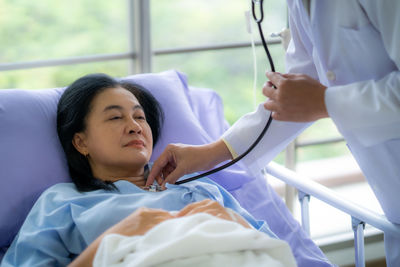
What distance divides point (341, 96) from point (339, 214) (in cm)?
271

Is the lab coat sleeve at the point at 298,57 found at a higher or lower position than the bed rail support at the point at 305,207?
higher

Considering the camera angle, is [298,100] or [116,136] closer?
[298,100]

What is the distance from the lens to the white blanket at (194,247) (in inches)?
46.1

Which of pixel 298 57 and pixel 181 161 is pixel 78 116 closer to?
pixel 181 161

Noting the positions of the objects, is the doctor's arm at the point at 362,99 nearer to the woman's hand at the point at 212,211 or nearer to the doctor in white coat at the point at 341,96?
the doctor in white coat at the point at 341,96

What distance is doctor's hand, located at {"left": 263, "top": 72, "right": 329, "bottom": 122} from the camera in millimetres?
1349

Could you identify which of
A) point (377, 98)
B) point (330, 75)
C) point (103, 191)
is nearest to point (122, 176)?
point (103, 191)

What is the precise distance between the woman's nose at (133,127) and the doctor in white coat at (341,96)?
0.43 feet

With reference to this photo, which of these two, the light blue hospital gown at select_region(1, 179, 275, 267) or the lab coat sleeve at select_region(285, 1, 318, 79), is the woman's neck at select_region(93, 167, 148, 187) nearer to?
the light blue hospital gown at select_region(1, 179, 275, 267)

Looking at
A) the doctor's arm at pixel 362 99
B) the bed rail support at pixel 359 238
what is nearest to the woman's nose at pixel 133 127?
the doctor's arm at pixel 362 99

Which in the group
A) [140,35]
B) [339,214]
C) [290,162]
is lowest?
[339,214]

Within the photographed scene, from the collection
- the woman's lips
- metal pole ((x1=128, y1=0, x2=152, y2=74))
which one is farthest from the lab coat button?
metal pole ((x1=128, y1=0, x2=152, y2=74))

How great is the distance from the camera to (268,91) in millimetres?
1437

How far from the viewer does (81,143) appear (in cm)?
185
